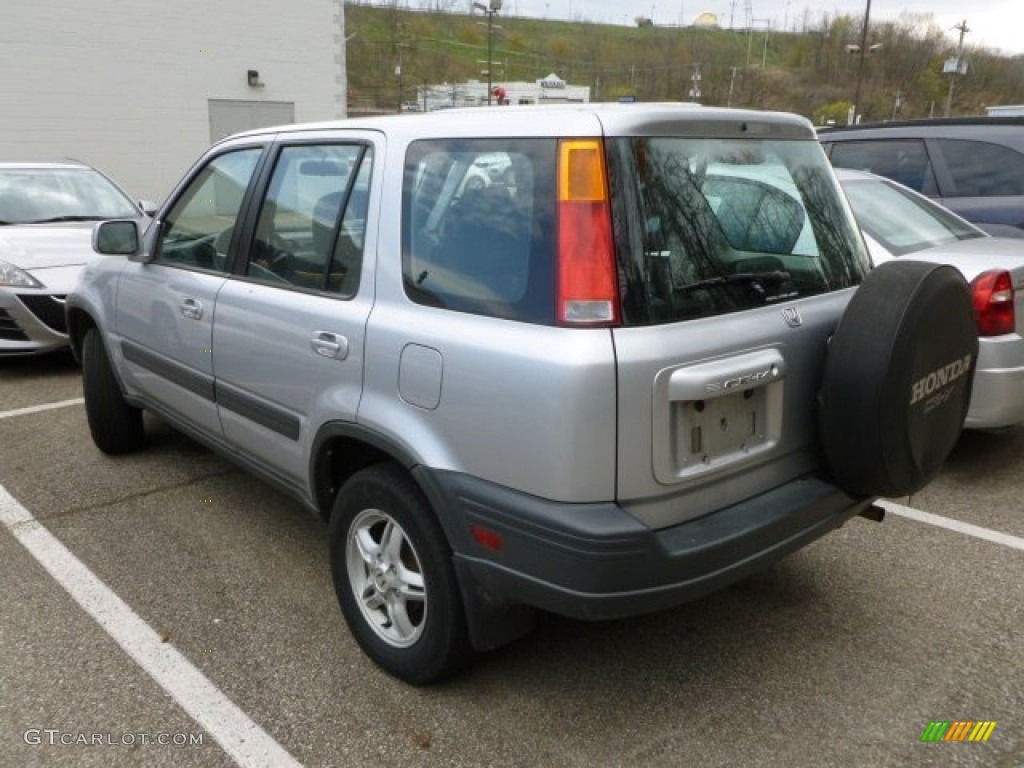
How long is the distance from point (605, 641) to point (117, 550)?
85.9 inches

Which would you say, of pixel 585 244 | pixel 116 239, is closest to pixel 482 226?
pixel 585 244

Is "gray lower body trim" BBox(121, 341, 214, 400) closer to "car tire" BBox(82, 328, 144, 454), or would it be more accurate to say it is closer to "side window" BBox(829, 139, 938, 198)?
"car tire" BBox(82, 328, 144, 454)

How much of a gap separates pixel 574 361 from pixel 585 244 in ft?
1.01

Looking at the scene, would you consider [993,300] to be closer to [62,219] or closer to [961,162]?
[961,162]

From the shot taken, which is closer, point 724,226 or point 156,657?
point 724,226

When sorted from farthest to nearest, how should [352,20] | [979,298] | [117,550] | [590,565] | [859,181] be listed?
[352,20]
[859,181]
[979,298]
[117,550]
[590,565]

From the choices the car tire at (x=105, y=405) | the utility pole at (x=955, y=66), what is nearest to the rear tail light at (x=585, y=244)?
the car tire at (x=105, y=405)

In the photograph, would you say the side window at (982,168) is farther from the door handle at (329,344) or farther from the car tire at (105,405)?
the car tire at (105,405)

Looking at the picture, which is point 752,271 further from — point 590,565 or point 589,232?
point 590,565

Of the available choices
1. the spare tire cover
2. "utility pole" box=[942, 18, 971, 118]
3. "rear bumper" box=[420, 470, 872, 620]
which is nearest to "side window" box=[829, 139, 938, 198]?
the spare tire cover

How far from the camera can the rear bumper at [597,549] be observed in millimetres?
2041

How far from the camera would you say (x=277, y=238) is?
10.3 ft

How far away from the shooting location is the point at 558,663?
2820mm

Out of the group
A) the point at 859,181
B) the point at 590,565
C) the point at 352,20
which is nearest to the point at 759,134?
the point at 590,565
